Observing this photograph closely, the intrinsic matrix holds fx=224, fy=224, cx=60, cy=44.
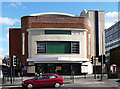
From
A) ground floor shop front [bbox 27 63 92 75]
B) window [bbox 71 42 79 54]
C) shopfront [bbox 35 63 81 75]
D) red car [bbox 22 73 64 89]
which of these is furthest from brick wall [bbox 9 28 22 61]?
red car [bbox 22 73 64 89]

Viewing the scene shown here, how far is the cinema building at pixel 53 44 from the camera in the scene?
5238cm

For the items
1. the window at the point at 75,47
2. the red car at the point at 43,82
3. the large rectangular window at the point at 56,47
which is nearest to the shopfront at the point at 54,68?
the large rectangular window at the point at 56,47

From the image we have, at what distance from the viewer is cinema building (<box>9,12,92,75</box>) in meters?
52.4

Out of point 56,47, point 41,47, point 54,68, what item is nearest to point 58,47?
point 56,47

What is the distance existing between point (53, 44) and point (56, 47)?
3.38 ft

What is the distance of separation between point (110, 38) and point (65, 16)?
67789 mm

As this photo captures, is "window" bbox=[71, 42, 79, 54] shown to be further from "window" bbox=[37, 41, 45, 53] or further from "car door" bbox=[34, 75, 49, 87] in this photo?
"car door" bbox=[34, 75, 49, 87]

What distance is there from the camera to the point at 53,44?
52625 mm

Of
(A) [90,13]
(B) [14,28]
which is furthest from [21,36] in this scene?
(A) [90,13]

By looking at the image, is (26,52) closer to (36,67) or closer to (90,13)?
(36,67)

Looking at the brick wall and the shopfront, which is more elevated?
the brick wall

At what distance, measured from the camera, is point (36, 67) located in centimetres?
5328

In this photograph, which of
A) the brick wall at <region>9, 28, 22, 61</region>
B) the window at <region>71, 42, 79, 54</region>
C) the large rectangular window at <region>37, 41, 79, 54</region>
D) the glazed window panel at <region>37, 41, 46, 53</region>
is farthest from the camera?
the brick wall at <region>9, 28, 22, 61</region>

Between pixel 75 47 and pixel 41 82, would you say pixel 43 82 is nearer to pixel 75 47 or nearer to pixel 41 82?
pixel 41 82
